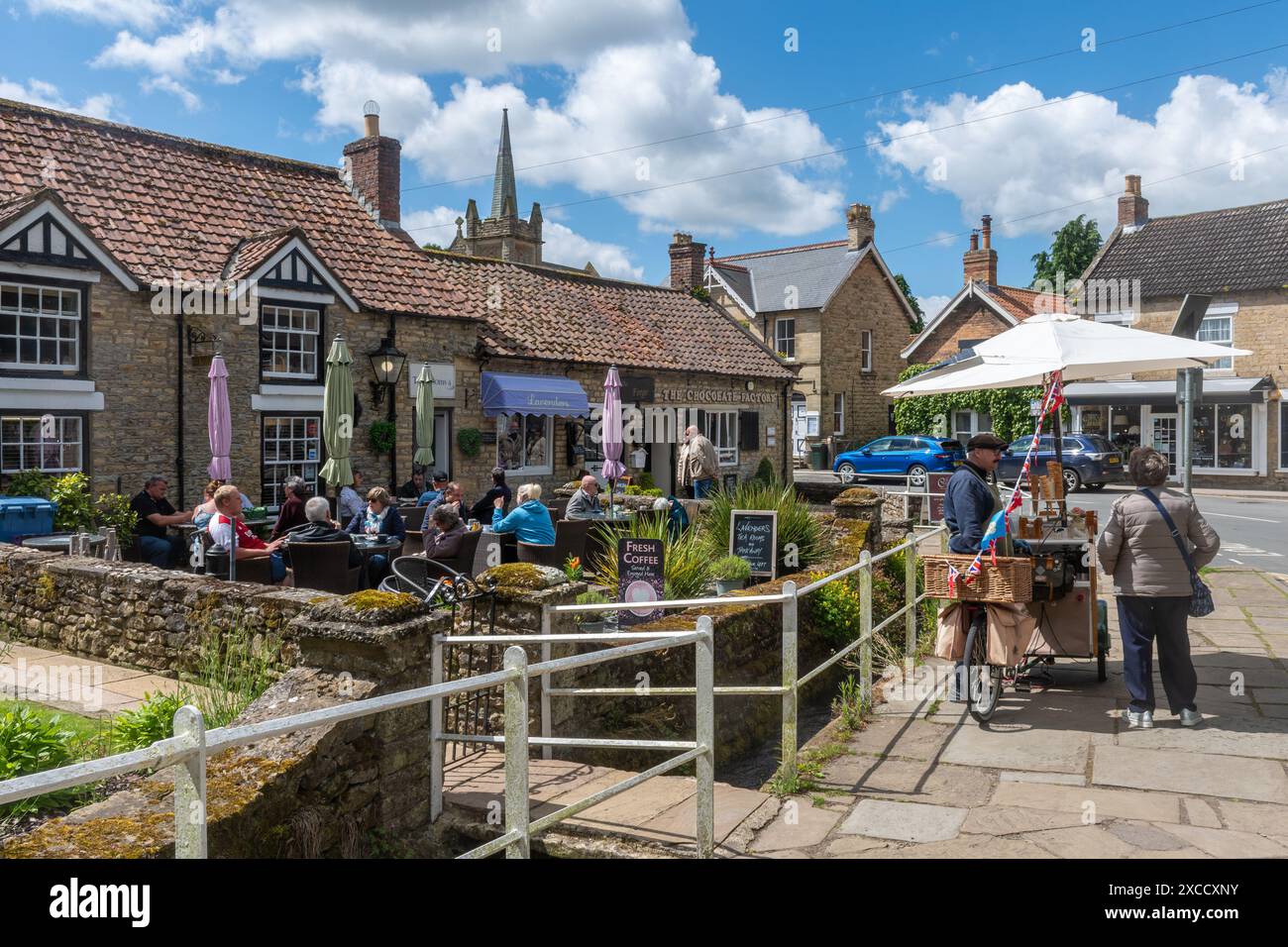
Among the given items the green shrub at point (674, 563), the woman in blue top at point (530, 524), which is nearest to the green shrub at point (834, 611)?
the green shrub at point (674, 563)

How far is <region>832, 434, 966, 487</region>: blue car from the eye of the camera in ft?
100

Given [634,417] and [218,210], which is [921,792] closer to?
[218,210]

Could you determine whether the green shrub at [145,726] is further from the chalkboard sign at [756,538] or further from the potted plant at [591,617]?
the chalkboard sign at [756,538]

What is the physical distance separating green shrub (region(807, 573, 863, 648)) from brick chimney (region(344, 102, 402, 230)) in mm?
14332

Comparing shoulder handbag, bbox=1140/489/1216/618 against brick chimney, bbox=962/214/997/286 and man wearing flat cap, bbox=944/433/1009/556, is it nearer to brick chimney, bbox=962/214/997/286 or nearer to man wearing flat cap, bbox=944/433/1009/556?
man wearing flat cap, bbox=944/433/1009/556

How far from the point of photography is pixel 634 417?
77.4 feet

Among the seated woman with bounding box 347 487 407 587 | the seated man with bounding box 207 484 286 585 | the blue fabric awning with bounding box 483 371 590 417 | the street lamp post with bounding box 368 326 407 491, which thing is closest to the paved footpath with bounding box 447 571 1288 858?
the seated man with bounding box 207 484 286 585

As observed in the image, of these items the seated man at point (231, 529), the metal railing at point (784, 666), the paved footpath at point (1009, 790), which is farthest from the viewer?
the seated man at point (231, 529)

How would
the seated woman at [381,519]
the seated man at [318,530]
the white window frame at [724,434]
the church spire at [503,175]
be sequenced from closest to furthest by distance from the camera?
the seated man at [318,530] → the seated woman at [381,519] → the white window frame at [724,434] → the church spire at [503,175]

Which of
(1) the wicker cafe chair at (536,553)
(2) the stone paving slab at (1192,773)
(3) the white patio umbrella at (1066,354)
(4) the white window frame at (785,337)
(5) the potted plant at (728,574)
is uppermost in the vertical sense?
(4) the white window frame at (785,337)

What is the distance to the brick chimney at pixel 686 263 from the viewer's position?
32156mm

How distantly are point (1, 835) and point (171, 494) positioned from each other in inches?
451

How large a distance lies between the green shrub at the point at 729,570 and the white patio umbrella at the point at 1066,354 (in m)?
2.80
